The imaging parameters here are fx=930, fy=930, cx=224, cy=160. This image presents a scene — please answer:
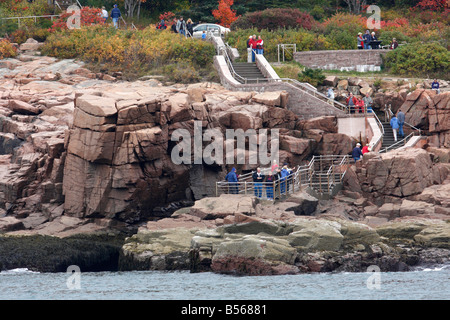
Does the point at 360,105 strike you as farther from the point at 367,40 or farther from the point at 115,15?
the point at 115,15

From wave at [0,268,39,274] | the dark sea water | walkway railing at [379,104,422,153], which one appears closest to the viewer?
the dark sea water

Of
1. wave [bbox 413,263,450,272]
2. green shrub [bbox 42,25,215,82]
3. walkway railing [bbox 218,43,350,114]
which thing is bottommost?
wave [bbox 413,263,450,272]

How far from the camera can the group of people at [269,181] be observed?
39281mm

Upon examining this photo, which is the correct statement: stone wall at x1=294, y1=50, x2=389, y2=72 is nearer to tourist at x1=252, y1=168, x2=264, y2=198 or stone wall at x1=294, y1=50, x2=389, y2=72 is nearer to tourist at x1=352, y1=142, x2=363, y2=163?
tourist at x1=352, y1=142, x2=363, y2=163

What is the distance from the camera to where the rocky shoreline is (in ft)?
109

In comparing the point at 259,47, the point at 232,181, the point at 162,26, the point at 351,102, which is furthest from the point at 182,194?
the point at 162,26

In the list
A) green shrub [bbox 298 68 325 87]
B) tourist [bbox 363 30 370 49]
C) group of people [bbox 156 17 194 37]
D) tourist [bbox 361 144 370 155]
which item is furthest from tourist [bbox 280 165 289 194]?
group of people [bbox 156 17 194 37]

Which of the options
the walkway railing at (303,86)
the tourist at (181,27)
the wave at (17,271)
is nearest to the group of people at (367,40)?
the walkway railing at (303,86)

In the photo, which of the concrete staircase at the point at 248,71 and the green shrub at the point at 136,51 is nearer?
the concrete staircase at the point at 248,71

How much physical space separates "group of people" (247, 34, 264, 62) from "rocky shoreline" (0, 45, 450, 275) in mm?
5092

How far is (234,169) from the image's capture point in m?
39.8

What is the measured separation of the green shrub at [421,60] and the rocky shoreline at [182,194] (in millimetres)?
5374

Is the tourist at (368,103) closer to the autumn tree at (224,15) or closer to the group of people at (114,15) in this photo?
the autumn tree at (224,15)

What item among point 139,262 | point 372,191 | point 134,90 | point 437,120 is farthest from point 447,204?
point 134,90
